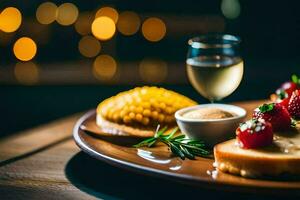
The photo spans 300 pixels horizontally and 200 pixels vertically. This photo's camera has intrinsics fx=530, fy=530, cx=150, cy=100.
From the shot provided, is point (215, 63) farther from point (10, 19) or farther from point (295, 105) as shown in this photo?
point (10, 19)

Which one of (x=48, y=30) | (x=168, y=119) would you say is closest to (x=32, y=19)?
(x=48, y=30)

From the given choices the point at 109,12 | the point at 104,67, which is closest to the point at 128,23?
the point at 109,12

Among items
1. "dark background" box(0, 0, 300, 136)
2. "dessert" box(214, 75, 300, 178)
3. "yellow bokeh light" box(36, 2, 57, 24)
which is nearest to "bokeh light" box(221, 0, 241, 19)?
"dark background" box(0, 0, 300, 136)

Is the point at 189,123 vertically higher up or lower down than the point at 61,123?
higher up

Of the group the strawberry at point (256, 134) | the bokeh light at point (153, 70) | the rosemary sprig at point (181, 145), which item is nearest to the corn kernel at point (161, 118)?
the rosemary sprig at point (181, 145)

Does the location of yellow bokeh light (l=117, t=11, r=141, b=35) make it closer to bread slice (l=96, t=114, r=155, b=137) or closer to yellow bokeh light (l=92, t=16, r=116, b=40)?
yellow bokeh light (l=92, t=16, r=116, b=40)

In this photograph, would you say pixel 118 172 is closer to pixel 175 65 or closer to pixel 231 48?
pixel 231 48
